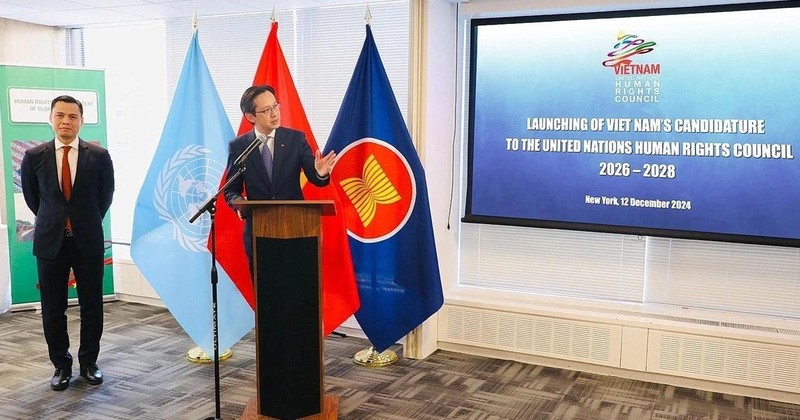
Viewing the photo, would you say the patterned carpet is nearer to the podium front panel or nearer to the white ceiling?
the podium front panel

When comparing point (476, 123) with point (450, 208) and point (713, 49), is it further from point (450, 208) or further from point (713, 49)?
point (713, 49)

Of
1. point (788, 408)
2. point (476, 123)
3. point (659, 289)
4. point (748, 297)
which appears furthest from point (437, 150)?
point (788, 408)

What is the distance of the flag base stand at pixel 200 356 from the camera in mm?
4781

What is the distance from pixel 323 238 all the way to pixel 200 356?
123 cm

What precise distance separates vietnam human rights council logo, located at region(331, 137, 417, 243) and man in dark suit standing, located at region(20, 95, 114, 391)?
1.46 meters

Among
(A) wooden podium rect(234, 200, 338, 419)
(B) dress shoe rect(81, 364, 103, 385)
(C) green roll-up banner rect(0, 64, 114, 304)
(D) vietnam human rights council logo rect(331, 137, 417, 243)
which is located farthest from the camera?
(C) green roll-up banner rect(0, 64, 114, 304)

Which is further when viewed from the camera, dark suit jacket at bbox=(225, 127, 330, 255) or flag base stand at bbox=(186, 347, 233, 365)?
flag base stand at bbox=(186, 347, 233, 365)

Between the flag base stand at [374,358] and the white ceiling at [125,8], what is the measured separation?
2506 millimetres

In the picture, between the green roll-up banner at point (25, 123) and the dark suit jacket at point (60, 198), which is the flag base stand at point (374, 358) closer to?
the dark suit jacket at point (60, 198)

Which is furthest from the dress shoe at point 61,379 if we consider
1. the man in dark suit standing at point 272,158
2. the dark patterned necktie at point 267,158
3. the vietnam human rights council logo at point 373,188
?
the vietnam human rights council logo at point 373,188

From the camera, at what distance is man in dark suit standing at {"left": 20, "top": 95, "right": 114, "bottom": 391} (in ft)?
13.8

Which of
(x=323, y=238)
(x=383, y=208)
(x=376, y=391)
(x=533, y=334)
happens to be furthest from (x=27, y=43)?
(x=533, y=334)

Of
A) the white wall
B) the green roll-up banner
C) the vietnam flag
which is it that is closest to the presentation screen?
the vietnam flag

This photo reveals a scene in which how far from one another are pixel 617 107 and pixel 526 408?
1.97 meters
